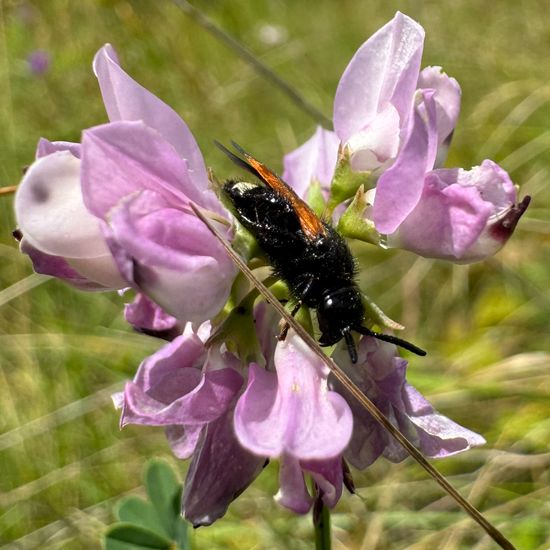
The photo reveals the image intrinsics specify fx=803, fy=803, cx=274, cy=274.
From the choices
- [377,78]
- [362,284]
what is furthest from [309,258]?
[362,284]

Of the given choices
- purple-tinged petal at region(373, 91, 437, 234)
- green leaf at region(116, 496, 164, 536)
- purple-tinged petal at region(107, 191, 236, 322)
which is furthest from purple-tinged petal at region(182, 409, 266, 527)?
green leaf at region(116, 496, 164, 536)

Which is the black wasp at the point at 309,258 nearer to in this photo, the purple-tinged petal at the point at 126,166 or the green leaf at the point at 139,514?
the purple-tinged petal at the point at 126,166

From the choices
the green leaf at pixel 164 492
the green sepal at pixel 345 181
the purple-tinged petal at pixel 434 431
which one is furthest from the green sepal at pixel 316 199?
the green leaf at pixel 164 492

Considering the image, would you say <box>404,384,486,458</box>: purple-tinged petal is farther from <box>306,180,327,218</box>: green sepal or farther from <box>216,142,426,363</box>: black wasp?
<box>306,180,327,218</box>: green sepal

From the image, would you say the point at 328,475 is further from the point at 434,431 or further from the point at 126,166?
the point at 126,166

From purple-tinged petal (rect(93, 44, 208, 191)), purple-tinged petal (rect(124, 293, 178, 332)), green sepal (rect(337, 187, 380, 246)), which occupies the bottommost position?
purple-tinged petal (rect(124, 293, 178, 332))

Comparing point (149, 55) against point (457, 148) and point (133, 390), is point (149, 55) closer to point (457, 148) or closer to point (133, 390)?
point (457, 148)

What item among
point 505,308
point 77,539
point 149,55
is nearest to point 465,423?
point 505,308
